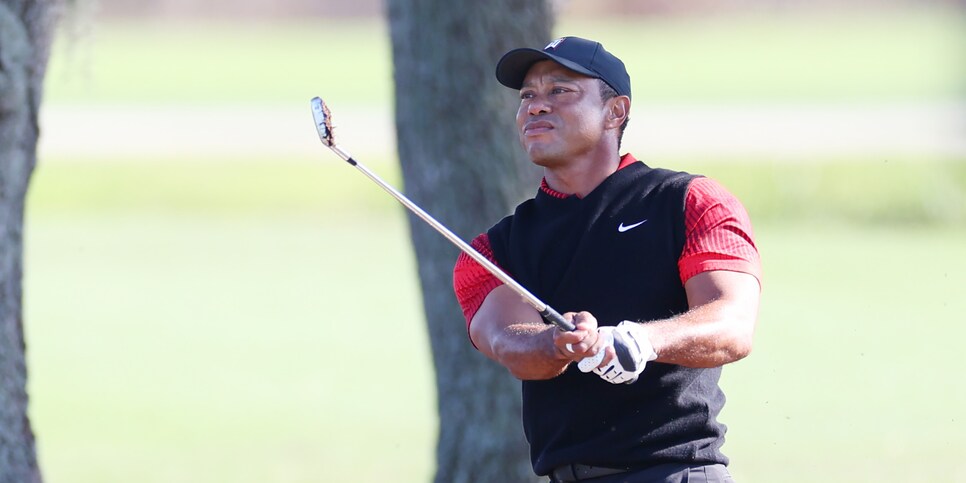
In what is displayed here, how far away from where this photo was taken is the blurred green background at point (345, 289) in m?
9.91

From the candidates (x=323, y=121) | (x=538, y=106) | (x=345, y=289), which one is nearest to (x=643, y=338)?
(x=538, y=106)

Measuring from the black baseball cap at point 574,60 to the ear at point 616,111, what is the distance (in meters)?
0.02

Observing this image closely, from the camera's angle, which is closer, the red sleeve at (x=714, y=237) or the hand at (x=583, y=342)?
the hand at (x=583, y=342)

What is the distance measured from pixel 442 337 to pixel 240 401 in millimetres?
5202

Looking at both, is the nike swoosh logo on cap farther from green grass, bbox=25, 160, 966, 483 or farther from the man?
green grass, bbox=25, 160, 966, 483

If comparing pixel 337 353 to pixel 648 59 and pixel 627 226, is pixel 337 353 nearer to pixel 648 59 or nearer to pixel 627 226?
pixel 627 226

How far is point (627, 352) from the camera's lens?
349cm

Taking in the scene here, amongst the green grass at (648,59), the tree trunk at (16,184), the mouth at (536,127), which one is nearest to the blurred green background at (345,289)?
the mouth at (536,127)

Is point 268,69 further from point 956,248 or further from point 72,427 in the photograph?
point 72,427

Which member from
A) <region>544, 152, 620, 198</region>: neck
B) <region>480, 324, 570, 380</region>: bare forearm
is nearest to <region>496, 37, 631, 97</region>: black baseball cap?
<region>544, 152, 620, 198</region>: neck

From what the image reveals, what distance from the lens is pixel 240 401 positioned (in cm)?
1167

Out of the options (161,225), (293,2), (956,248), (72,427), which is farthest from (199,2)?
(72,427)

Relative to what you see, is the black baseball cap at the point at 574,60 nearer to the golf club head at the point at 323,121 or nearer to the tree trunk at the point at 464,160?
the golf club head at the point at 323,121

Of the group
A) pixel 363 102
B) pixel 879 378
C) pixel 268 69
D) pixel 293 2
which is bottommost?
pixel 879 378
